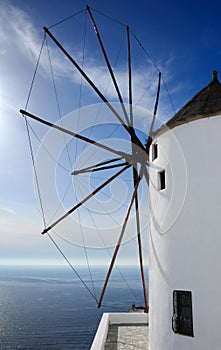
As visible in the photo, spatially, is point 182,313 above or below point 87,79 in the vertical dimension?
below

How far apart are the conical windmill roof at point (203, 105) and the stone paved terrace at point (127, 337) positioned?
631 cm

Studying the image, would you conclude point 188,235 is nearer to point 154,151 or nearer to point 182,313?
point 182,313

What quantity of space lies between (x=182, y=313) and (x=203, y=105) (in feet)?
16.7

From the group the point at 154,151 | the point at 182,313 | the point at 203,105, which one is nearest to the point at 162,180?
the point at 154,151

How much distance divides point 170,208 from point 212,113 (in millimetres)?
2552

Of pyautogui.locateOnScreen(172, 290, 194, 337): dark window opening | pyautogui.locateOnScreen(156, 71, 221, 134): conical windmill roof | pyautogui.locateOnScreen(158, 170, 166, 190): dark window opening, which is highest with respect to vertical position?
pyautogui.locateOnScreen(156, 71, 221, 134): conical windmill roof

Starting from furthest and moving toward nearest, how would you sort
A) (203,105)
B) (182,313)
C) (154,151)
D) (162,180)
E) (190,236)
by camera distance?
(154,151)
(162,180)
(203,105)
(190,236)
(182,313)

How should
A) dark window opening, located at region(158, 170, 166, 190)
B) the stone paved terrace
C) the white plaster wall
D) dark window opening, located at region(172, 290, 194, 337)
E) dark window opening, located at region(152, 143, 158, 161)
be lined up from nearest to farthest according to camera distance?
the white plaster wall, dark window opening, located at region(172, 290, 194, 337), dark window opening, located at region(158, 170, 166, 190), the stone paved terrace, dark window opening, located at region(152, 143, 158, 161)

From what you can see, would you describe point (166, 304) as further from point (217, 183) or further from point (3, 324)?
point (3, 324)

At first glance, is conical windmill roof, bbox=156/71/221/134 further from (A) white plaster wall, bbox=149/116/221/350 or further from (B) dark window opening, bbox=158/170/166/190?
(B) dark window opening, bbox=158/170/166/190

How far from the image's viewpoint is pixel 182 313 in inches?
253

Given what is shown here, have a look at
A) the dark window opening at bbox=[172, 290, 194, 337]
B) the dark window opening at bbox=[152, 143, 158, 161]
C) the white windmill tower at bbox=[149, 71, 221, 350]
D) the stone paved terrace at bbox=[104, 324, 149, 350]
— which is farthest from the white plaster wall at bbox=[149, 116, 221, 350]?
the stone paved terrace at bbox=[104, 324, 149, 350]

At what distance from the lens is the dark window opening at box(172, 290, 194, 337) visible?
625 cm

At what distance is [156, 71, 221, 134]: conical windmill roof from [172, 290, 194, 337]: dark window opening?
4.18 metres
